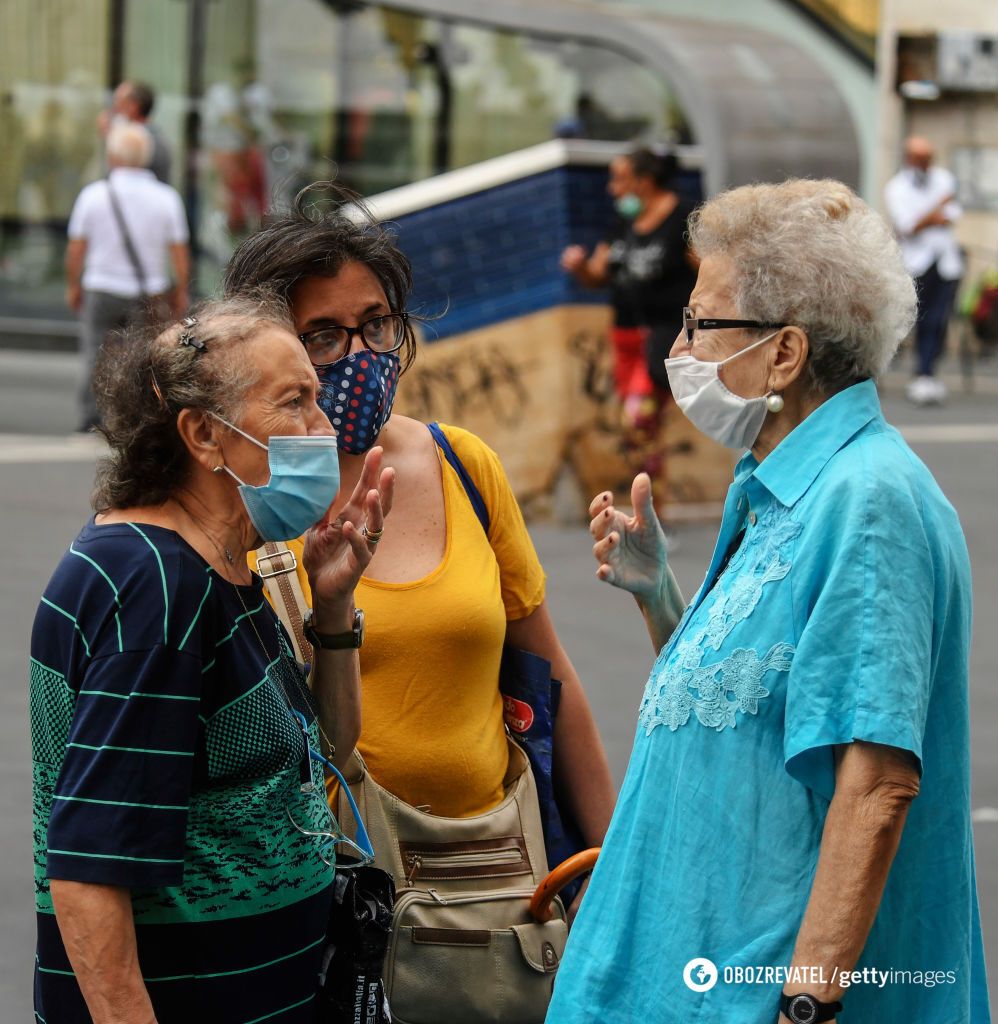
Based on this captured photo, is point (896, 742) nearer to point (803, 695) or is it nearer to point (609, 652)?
point (803, 695)

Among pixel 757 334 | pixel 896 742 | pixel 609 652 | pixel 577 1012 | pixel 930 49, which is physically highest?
pixel 930 49

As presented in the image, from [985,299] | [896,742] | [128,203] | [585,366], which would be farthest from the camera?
[985,299]

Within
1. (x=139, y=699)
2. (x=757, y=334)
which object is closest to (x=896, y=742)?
(x=757, y=334)

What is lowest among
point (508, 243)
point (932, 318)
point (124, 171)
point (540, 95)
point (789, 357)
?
point (932, 318)

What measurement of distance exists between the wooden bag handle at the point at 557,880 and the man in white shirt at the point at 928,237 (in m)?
13.2

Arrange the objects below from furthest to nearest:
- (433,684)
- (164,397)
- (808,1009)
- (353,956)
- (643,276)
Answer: (643,276) → (433,684) → (353,956) → (164,397) → (808,1009)

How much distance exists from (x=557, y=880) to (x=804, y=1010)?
2.48 feet

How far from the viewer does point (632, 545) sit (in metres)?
2.88

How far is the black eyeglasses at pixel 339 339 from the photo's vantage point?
2980 millimetres

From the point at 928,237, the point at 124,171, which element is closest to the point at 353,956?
the point at 124,171

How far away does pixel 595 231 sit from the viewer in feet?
32.7

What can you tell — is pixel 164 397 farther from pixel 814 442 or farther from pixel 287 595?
pixel 814 442

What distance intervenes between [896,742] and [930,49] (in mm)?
22198

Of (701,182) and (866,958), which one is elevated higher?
(701,182)
